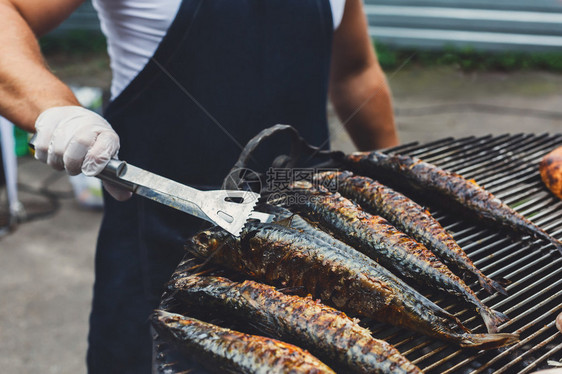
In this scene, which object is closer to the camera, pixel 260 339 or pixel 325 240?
pixel 260 339

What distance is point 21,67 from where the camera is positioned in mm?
2367

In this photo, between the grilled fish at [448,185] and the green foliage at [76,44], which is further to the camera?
the green foliage at [76,44]

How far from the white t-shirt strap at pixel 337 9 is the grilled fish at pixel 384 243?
4.40ft

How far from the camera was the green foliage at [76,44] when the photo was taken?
11.5 meters

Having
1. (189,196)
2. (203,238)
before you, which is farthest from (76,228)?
(189,196)

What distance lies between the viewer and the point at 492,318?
1.79m

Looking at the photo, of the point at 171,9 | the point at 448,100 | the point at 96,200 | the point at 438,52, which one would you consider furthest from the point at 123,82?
the point at 438,52

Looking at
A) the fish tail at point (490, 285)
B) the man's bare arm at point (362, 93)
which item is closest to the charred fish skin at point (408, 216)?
the fish tail at point (490, 285)

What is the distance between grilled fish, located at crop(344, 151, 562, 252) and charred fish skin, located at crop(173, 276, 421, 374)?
1001 mm

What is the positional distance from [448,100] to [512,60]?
196cm

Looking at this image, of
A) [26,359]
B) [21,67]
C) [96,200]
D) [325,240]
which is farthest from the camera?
[96,200]

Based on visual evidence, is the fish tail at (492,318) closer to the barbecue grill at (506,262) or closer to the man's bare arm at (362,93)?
the barbecue grill at (506,262)

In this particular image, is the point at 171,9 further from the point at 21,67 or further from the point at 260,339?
the point at 260,339

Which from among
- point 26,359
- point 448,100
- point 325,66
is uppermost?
point 325,66
